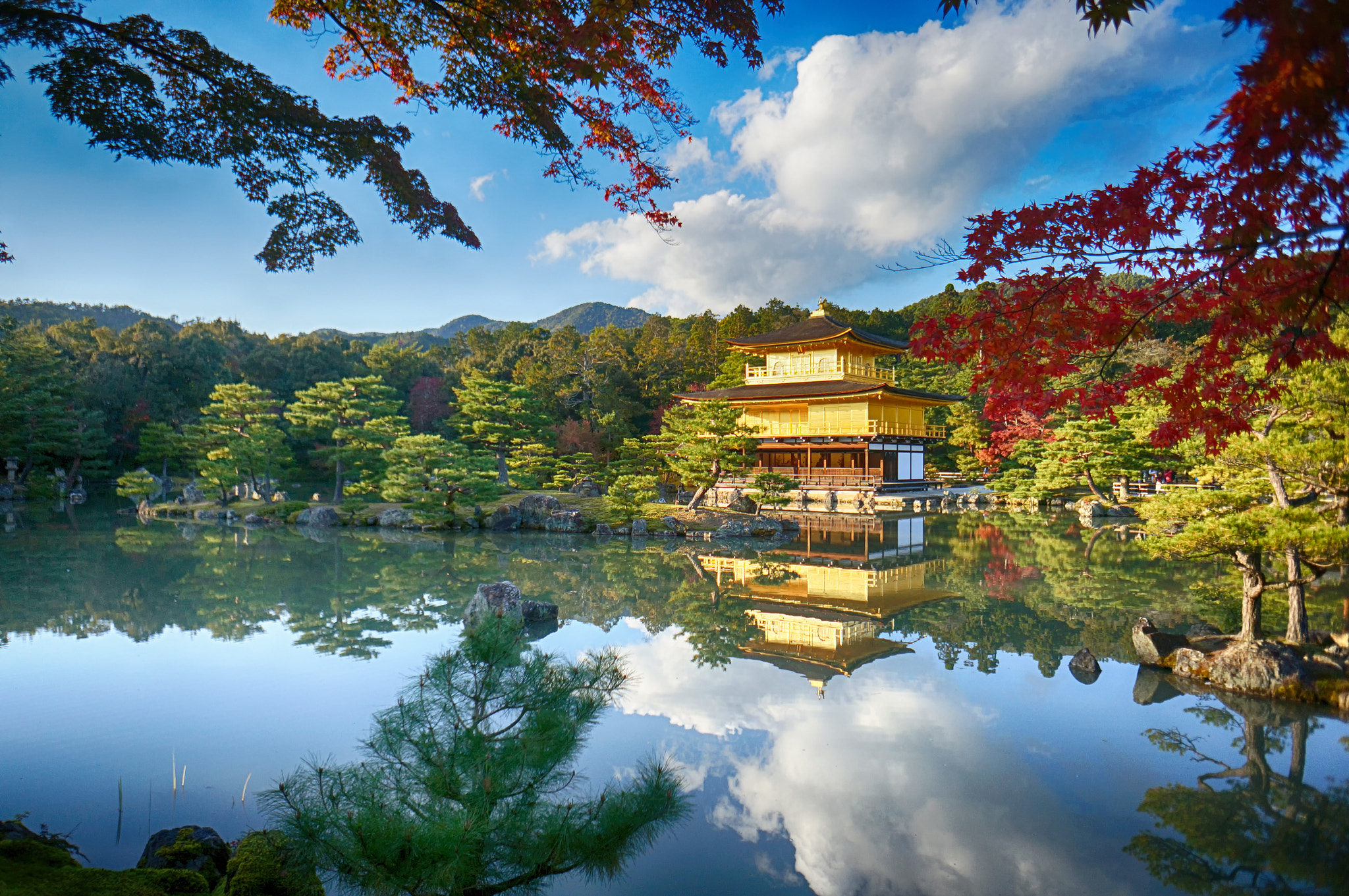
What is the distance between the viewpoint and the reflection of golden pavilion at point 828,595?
207 inches

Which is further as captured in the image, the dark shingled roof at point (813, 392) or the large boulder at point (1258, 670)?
the dark shingled roof at point (813, 392)

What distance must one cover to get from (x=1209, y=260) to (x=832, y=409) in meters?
18.4

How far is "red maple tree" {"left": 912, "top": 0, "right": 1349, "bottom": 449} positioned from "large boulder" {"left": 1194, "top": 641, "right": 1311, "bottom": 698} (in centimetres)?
198

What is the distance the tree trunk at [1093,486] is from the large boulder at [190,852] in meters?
17.3

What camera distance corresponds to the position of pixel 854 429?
20.0 metres

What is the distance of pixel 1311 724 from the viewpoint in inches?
143

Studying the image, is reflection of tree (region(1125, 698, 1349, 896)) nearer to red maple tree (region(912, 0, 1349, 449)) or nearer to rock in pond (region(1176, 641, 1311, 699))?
rock in pond (region(1176, 641, 1311, 699))

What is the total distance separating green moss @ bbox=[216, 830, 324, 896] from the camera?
2.01 meters

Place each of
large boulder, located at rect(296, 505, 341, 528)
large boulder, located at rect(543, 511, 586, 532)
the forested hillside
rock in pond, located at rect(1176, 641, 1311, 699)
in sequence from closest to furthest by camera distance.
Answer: rock in pond, located at rect(1176, 641, 1311, 699)
large boulder, located at rect(543, 511, 586, 532)
large boulder, located at rect(296, 505, 341, 528)
the forested hillside

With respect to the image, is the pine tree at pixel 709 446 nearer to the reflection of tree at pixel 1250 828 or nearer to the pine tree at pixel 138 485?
the reflection of tree at pixel 1250 828

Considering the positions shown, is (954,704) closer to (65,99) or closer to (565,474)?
(65,99)

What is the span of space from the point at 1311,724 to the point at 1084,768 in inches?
58.8

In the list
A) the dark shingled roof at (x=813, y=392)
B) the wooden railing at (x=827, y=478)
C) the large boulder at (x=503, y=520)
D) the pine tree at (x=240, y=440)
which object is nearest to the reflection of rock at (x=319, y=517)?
the pine tree at (x=240, y=440)

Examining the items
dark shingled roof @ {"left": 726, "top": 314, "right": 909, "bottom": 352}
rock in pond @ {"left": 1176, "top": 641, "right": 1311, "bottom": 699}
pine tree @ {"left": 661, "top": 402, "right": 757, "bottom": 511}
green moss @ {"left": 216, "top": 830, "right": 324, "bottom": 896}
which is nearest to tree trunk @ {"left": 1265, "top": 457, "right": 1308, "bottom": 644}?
rock in pond @ {"left": 1176, "top": 641, "right": 1311, "bottom": 699}
